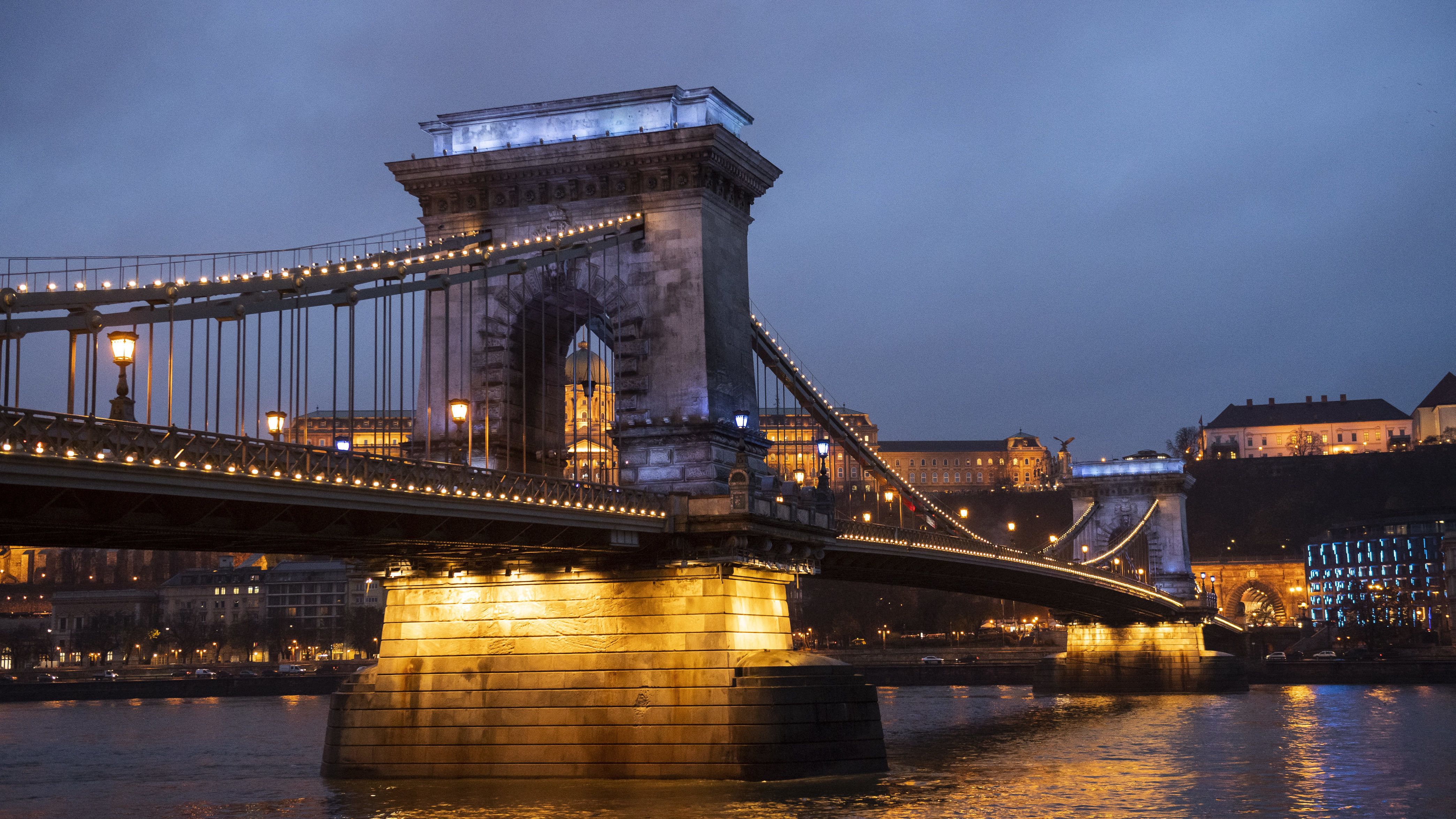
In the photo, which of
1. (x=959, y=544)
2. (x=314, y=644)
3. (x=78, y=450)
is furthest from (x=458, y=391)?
(x=314, y=644)

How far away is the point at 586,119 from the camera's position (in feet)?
150

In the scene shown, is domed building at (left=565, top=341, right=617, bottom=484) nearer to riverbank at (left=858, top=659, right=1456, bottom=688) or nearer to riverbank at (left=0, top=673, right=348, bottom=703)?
riverbank at (left=858, top=659, right=1456, bottom=688)

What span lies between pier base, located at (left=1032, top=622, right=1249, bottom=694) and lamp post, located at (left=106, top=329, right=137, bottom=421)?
263 feet

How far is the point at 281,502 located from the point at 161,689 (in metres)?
93.7

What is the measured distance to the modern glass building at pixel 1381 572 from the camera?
457 ft

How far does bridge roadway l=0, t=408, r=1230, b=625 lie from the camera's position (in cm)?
2425

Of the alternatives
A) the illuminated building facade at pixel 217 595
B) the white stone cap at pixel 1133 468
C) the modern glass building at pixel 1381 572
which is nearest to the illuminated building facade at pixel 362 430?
A: the illuminated building facade at pixel 217 595

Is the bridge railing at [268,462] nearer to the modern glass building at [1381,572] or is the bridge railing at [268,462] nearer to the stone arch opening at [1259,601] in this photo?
the modern glass building at [1381,572]

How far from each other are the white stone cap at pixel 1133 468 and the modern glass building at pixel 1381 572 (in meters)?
27.4

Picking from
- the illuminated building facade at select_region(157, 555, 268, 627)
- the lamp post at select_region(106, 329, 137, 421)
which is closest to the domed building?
the lamp post at select_region(106, 329, 137, 421)

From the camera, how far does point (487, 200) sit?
151 ft

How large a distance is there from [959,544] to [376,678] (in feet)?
96.4

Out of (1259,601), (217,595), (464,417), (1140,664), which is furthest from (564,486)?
(1259,601)

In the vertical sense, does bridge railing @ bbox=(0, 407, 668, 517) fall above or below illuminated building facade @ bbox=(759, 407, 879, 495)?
below
